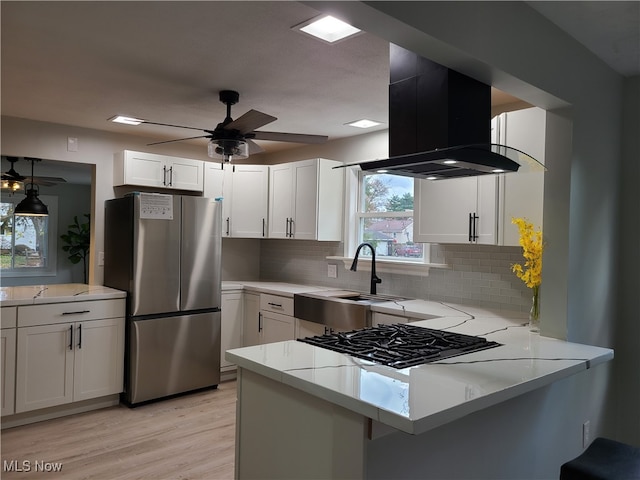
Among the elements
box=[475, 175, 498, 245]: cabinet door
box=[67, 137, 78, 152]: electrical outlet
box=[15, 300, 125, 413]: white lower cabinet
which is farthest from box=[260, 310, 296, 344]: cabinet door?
box=[67, 137, 78, 152]: electrical outlet

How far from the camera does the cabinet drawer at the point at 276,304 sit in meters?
4.17

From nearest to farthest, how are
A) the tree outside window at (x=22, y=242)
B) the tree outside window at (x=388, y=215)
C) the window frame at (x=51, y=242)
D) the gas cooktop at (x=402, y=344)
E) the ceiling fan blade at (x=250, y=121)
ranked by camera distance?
the gas cooktop at (x=402, y=344)
the ceiling fan blade at (x=250, y=121)
the tree outside window at (x=388, y=215)
the tree outside window at (x=22, y=242)
the window frame at (x=51, y=242)

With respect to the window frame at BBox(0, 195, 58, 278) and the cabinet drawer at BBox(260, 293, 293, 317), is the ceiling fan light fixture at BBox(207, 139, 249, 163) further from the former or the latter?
the window frame at BBox(0, 195, 58, 278)

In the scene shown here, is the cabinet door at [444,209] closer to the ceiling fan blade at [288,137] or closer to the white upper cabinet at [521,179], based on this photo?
the white upper cabinet at [521,179]

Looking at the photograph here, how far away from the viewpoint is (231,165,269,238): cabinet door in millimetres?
4902

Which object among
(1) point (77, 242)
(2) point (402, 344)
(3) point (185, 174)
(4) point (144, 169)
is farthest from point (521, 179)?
(1) point (77, 242)

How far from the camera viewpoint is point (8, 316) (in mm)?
3309

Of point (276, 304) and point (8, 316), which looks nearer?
point (8, 316)

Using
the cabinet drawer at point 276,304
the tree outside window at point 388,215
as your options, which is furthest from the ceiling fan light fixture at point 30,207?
the tree outside window at point 388,215

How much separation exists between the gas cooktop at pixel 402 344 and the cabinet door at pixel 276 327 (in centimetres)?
184

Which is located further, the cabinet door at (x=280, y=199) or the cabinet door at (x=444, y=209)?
the cabinet door at (x=280, y=199)

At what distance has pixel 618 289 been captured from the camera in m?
2.79

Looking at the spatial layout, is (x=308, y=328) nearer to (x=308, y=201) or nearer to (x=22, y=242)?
(x=308, y=201)

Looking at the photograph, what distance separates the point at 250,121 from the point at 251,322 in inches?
92.3
